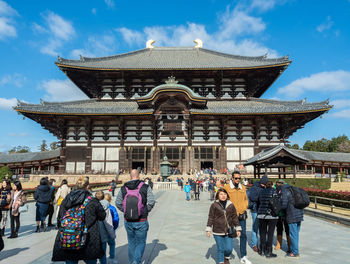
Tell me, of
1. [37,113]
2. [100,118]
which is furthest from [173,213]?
[37,113]

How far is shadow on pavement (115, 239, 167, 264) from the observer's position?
5376 millimetres

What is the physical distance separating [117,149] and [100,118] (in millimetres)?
4439

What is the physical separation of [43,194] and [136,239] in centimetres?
490

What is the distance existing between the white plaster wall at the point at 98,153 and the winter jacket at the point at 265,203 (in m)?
26.8

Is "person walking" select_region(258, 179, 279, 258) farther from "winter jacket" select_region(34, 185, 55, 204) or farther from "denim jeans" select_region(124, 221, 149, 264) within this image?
"winter jacket" select_region(34, 185, 55, 204)

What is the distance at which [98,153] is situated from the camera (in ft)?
98.8

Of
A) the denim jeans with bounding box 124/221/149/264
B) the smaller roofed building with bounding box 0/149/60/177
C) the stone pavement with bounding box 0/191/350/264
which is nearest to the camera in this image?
the denim jeans with bounding box 124/221/149/264

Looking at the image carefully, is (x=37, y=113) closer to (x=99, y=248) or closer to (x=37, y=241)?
(x=37, y=241)

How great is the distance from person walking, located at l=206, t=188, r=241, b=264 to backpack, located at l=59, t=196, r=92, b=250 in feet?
7.78

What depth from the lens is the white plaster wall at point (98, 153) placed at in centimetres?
3005

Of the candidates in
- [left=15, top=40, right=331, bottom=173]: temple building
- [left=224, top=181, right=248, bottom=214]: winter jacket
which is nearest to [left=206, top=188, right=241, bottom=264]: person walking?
[left=224, top=181, right=248, bottom=214]: winter jacket

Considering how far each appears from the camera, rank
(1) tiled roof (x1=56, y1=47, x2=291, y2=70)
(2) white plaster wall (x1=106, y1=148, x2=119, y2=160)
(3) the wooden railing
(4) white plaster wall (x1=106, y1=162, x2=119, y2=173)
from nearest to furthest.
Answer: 1. (3) the wooden railing
2. (4) white plaster wall (x1=106, y1=162, x2=119, y2=173)
3. (2) white plaster wall (x1=106, y1=148, x2=119, y2=160)
4. (1) tiled roof (x1=56, y1=47, x2=291, y2=70)

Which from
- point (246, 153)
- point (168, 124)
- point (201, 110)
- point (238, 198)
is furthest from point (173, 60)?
point (238, 198)

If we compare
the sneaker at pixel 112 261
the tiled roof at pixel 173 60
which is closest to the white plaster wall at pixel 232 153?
the tiled roof at pixel 173 60
